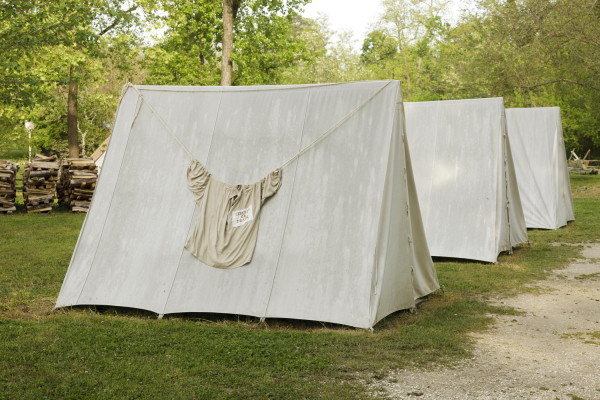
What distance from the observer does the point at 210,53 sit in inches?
1174

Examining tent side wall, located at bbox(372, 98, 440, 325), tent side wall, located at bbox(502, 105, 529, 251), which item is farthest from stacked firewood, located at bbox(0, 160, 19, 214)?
tent side wall, located at bbox(372, 98, 440, 325)

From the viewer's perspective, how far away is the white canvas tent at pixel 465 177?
1221cm

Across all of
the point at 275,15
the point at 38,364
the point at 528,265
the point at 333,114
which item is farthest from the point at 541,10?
the point at 38,364

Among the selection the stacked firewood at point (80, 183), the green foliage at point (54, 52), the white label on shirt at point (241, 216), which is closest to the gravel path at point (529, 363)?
the white label on shirt at point (241, 216)

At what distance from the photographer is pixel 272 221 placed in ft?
25.3

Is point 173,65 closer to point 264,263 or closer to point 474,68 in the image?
point 474,68

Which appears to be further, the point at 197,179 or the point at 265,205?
the point at 197,179

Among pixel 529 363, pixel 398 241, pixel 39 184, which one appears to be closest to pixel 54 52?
pixel 39 184

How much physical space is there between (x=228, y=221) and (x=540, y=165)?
456 inches

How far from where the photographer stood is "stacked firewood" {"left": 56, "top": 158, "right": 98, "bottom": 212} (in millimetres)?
19391

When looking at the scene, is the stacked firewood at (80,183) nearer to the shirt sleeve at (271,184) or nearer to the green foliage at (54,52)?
the green foliage at (54,52)

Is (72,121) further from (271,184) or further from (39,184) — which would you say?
(271,184)

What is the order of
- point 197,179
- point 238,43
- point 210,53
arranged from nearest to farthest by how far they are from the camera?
point 197,179
point 238,43
point 210,53

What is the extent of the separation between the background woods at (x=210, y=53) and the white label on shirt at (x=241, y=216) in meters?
8.17
